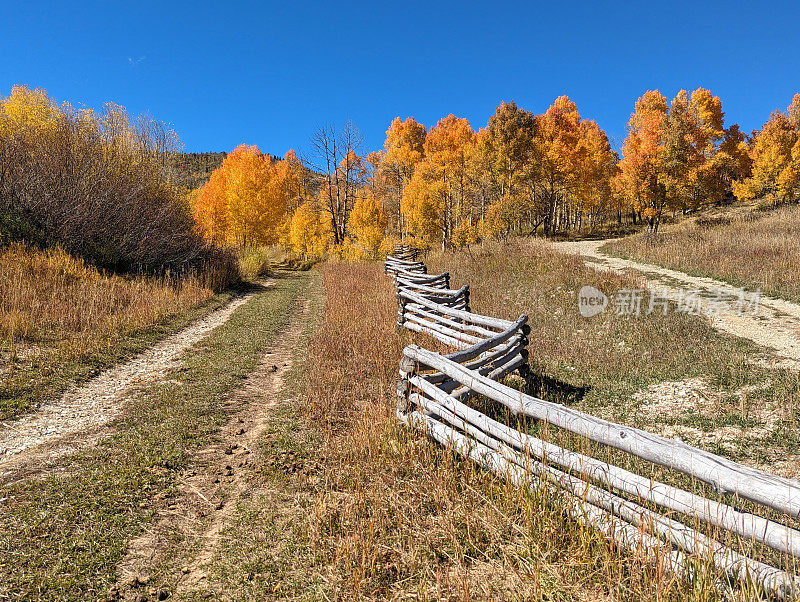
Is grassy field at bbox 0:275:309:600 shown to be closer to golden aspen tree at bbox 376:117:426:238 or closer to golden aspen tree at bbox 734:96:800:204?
golden aspen tree at bbox 376:117:426:238

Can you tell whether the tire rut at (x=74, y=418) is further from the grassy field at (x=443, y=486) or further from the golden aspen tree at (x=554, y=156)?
the golden aspen tree at (x=554, y=156)

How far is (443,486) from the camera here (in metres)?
3.46

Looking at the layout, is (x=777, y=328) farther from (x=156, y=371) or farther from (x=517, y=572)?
(x=156, y=371)

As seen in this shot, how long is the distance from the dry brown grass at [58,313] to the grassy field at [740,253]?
56.3 feet

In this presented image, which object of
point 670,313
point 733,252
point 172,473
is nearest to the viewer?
point 172,473

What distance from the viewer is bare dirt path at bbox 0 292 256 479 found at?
4.55 m

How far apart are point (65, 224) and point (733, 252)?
2504cm

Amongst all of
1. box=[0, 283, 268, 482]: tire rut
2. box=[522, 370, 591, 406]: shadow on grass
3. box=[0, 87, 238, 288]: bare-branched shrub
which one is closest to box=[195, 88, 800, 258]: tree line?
box=[0, 87, 238, 288]: bare-branched shrub

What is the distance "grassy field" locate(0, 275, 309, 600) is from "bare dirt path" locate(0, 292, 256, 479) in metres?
0.28

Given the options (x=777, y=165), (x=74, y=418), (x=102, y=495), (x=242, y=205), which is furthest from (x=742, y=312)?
(x=777, y=165)

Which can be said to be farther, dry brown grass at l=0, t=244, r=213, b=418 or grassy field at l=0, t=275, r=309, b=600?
dry brown grass at l=0, t=244, r=213, b=418

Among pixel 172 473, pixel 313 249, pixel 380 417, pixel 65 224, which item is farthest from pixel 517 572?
pixel 313 249

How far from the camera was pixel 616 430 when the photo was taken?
9.88 feet

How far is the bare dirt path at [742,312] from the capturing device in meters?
7.73
